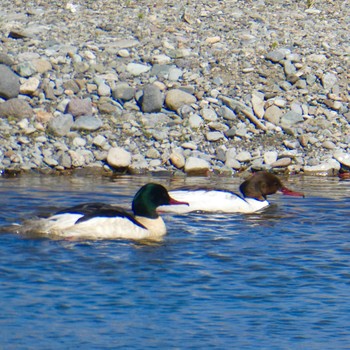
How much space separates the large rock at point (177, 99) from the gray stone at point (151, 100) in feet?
0.56

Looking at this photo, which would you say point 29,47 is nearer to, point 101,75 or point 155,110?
point 101,75

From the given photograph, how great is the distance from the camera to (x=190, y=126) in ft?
60.1

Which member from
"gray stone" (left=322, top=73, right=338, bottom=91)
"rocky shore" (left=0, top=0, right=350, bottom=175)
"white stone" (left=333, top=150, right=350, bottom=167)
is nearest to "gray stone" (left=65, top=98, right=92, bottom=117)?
"rocky shore" (left=0, top=0, right=350, bottom=175)

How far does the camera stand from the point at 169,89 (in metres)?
19.1

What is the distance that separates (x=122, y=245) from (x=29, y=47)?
952 cm

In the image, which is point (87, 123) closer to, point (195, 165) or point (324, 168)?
point (195, 165)

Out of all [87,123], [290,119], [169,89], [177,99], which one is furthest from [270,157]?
[87,123]

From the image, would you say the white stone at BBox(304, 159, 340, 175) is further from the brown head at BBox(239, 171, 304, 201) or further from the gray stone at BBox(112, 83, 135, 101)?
the gray stone at BBox(112, 83, 135, 101)

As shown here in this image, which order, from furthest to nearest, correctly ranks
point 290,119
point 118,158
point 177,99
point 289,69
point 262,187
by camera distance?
point 289,69
point 290,119
point 177,99
point 118,158
point 262,187

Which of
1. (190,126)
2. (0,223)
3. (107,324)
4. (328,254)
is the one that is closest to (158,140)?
(190,126)

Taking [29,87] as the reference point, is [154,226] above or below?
below

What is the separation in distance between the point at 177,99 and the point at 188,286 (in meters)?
9.50

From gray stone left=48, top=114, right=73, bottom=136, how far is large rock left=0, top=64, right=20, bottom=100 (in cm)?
101

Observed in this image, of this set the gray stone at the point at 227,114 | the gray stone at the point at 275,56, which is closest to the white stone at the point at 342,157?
the gray stone at the point at 227,114
